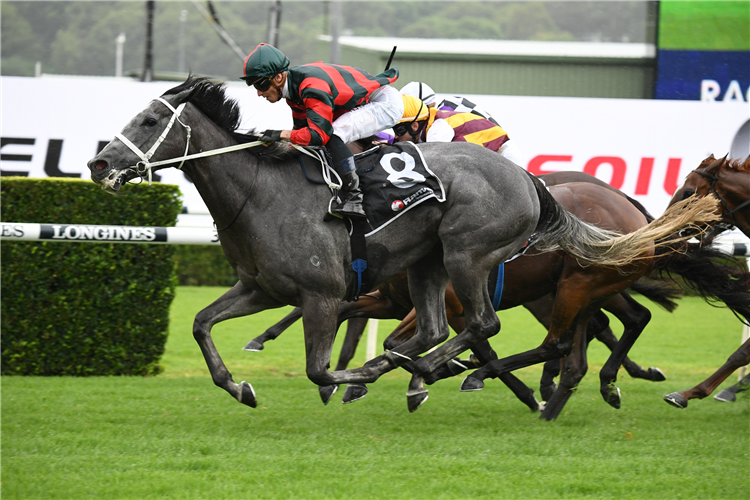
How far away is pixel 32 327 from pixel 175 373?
3.78 feet

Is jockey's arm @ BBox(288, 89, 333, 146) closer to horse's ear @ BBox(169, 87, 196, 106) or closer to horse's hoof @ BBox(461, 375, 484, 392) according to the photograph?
horse's ear @ BBox(169, 87, 196, 106)

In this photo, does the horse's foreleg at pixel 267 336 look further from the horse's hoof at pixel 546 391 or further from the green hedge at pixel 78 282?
the horse's hoof at pixel 546 391

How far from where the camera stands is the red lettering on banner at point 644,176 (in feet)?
30.5

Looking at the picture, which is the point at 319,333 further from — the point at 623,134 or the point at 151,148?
the point at 623,134

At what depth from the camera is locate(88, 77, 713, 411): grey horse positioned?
369 cm

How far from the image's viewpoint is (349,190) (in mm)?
3756

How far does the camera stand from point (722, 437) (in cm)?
446

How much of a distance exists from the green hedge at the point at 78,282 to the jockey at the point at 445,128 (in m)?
2.10

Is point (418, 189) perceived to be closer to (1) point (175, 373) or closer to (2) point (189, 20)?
(1) point (175, 373)

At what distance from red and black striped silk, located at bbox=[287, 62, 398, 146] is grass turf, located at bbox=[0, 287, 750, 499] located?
1.56 m

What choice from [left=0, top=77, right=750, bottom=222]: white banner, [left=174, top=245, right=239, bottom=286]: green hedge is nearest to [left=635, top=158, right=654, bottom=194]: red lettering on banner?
[left=0, top=77, right=750, bottom=222]: white banner

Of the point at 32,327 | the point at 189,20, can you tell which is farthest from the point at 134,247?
the point at 189,20

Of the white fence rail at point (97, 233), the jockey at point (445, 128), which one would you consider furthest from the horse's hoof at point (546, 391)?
the white fence rail at point (97, 233)

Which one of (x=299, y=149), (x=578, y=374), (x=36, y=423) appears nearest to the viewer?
(x=299, y=149)
